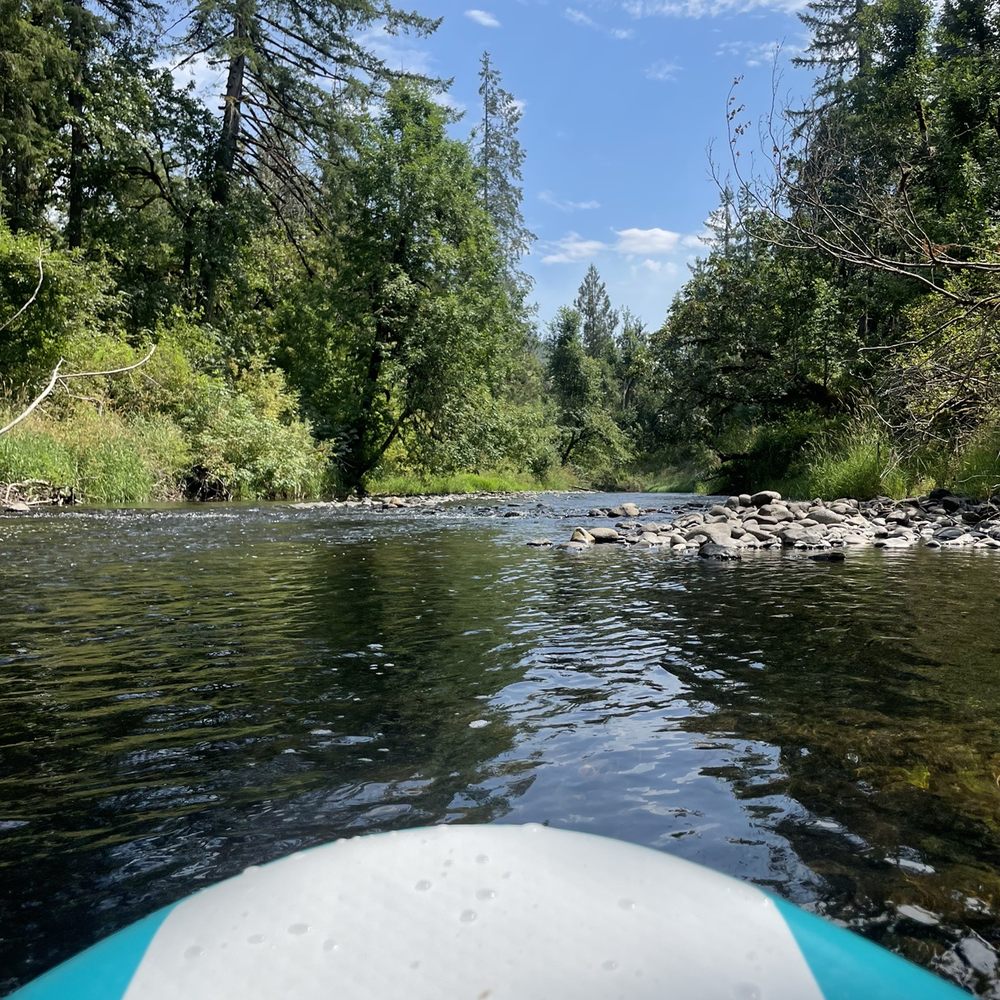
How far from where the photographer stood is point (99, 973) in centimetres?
86

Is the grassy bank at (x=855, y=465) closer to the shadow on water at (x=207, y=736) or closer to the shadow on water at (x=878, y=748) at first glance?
the shadow on water at (x=878, y=748)

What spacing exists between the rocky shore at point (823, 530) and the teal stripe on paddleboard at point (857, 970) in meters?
6.31

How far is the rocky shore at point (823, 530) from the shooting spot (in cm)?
763

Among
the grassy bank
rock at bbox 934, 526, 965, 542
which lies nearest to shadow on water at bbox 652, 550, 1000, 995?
rock at bbox 934, 526, 965, 542

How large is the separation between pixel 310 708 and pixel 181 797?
706 mm

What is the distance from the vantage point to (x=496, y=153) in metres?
35.0

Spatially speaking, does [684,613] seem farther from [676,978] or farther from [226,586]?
[676,978]

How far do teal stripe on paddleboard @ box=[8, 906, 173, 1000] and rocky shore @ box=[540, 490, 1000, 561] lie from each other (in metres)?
6.60

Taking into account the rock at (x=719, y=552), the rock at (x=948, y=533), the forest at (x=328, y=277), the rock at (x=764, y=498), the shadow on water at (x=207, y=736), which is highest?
the forest at (x=328, y=277)

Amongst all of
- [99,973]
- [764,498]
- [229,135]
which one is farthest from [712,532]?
[229,135]

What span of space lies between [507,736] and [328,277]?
2116 centimetres

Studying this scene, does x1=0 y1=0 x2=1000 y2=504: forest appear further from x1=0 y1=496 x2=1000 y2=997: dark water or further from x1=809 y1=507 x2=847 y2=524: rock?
x1=0 y1=496 x2=1000 y2=997: dark water

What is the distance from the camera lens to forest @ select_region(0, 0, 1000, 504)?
14383 millimetres

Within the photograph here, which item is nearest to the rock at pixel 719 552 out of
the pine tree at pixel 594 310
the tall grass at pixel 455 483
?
the tall grass at pixel 455 483
